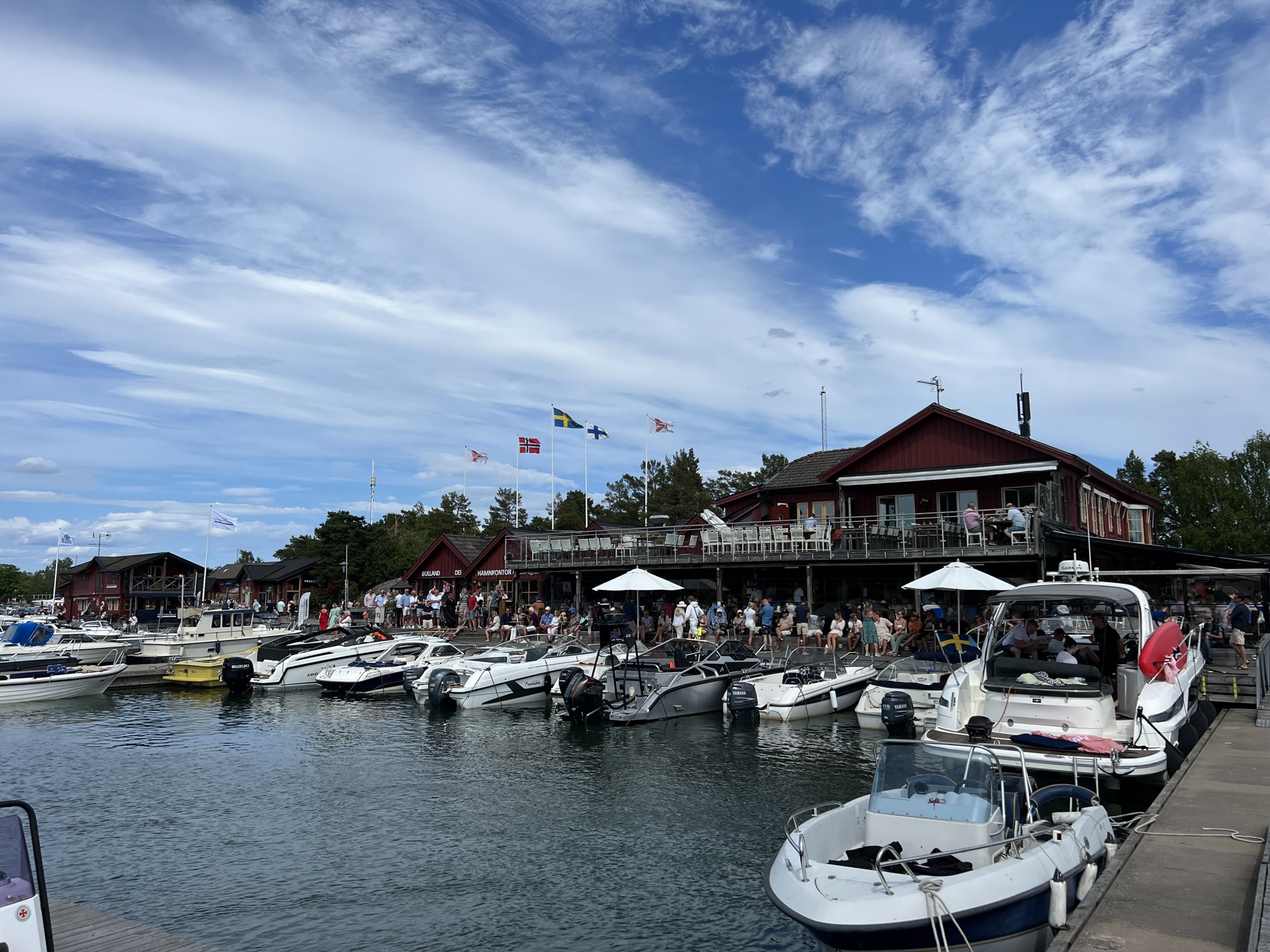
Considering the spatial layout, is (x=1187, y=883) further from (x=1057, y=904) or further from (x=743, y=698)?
(x=743, y=698)

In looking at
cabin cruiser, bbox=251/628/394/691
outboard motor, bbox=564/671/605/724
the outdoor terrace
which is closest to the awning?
the outdoor terrace

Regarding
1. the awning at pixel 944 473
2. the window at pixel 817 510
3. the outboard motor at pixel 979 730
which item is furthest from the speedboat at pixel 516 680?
the outboard motor at pixel 979 730

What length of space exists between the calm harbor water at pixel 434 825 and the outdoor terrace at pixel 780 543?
8.90 metres

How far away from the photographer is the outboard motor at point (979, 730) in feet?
35.7

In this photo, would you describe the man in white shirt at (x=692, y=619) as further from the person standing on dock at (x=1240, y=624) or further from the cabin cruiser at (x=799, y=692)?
the person standing on dock at (x=1240, y=624)

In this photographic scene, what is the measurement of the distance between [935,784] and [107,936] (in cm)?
690

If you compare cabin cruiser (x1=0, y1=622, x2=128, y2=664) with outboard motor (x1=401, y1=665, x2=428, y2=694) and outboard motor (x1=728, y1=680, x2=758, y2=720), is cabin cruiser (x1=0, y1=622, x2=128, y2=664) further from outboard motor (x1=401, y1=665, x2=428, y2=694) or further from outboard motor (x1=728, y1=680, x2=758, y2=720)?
outboard motor (x1=728, y1=680, x2=758, y2=720)

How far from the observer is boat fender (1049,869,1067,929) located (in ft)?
21.8

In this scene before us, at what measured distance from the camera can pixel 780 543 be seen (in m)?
29.3

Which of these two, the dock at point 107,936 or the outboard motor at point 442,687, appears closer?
the dock at point 107,936

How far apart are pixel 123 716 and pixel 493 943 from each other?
1888cm

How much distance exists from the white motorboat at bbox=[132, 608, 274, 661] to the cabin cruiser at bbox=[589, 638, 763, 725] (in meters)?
17.5

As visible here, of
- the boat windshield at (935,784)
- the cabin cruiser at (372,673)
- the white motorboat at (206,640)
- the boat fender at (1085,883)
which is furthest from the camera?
the white motorboat at (206,640)

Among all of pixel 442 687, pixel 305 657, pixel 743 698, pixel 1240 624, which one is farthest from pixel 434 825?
pixel 1240 624
